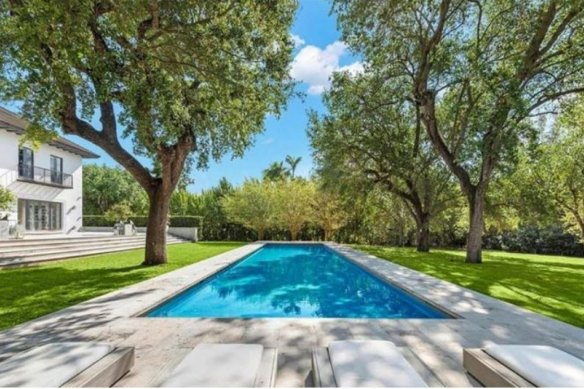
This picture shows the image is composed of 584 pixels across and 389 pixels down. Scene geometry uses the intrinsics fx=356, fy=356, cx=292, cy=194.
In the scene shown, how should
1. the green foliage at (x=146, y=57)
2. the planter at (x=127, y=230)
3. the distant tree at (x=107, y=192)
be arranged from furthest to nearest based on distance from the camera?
the distant tree at (x=107, y=192)
the planter at (x=127, y=230)
the green foliage at (x=146, y=57)

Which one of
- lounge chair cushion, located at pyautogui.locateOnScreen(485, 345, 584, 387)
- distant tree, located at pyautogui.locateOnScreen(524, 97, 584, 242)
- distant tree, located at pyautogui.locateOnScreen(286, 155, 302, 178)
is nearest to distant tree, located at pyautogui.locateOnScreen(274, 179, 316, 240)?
distant tree, located at pyautogui.locateOnScreen(524, 97, 584, 242)

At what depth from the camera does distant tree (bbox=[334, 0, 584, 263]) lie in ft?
39.5

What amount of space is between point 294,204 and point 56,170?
16.5 metres

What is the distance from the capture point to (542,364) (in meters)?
3.05

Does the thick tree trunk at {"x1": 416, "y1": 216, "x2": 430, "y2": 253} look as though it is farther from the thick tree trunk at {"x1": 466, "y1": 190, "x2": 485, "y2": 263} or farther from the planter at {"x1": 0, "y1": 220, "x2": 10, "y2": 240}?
the planter at {"x1": 0, "y1": 220, "x2": 10, "y2": 240}

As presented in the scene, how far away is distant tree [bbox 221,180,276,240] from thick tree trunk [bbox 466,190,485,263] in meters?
16.0

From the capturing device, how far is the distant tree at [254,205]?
28.1 m

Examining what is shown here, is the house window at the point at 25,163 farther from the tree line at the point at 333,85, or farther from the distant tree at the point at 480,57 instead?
the distant tree at the point at 480,57

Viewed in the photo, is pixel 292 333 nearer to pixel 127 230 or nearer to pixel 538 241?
pixel 127 230

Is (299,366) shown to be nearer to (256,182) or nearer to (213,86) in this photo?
(213,86)

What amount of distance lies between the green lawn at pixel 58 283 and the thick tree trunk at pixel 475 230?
1119cm

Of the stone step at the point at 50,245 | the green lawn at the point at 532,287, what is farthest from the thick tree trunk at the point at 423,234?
the stone step at the point at 50,245

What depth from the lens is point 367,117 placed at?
1762 centimetres

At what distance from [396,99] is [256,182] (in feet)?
51.9
